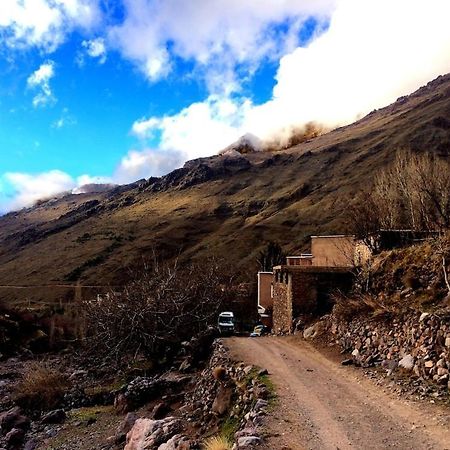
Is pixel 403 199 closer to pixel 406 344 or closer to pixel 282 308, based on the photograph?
pixel 282 308

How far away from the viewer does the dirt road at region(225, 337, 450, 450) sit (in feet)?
28.6

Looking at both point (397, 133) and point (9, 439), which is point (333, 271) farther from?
point (397, 133)

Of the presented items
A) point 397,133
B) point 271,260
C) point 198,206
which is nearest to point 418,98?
point 397,133

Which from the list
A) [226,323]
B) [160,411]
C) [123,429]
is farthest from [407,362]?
[226,323]

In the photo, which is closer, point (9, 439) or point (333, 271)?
point (9, 439)

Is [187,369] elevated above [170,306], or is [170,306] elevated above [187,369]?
[170,306]

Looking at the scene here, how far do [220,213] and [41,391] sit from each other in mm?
101334

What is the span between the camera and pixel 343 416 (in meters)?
10.3

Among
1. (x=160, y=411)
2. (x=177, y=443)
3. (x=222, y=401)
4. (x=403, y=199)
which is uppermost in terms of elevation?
(x=403, y=199)

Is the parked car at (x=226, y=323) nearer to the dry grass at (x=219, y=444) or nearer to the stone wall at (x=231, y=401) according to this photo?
the stone wall at (x=231, y=401)

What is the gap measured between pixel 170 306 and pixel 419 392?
1923 centimetres

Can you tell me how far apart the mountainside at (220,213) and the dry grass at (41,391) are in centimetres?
5090

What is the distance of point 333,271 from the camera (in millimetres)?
21797

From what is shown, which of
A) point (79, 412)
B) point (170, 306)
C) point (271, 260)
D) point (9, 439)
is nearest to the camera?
point (9, 439)
